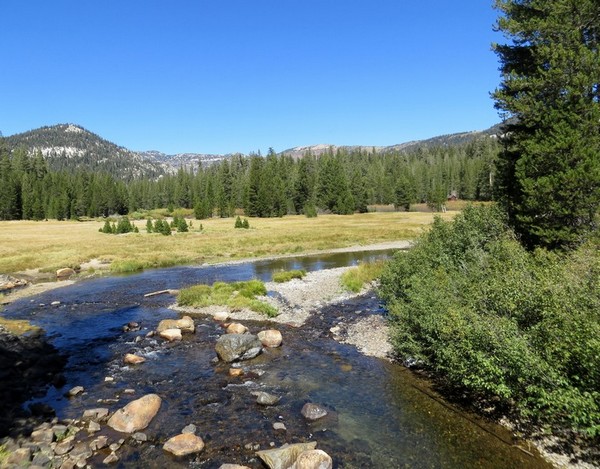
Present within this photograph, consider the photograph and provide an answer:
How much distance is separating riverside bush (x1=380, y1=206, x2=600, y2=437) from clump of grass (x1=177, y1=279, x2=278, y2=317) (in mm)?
11294

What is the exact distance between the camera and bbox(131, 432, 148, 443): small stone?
1180 cm

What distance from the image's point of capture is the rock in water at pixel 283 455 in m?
10.3

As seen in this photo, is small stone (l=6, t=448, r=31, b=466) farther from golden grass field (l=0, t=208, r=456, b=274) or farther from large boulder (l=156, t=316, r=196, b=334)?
golden grass field (l=0, t=208, r=456, b=274)

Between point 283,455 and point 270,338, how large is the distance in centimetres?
959

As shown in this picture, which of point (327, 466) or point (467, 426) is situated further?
→ point (467, 426)

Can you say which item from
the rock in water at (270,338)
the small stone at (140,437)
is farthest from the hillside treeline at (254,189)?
the small stone at (140,437)

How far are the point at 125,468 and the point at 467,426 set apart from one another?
9844 millimetres

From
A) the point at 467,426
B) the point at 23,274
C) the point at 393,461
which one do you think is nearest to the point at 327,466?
the point at 393,461

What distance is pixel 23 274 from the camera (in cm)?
4125

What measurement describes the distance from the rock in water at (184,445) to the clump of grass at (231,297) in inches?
532

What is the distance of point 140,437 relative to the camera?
39.0 ft

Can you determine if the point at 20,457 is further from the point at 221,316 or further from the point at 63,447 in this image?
the point at 221,316

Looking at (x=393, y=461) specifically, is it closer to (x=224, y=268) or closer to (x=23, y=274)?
(x=224, y=268)

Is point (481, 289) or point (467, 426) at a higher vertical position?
point (481, 289)
